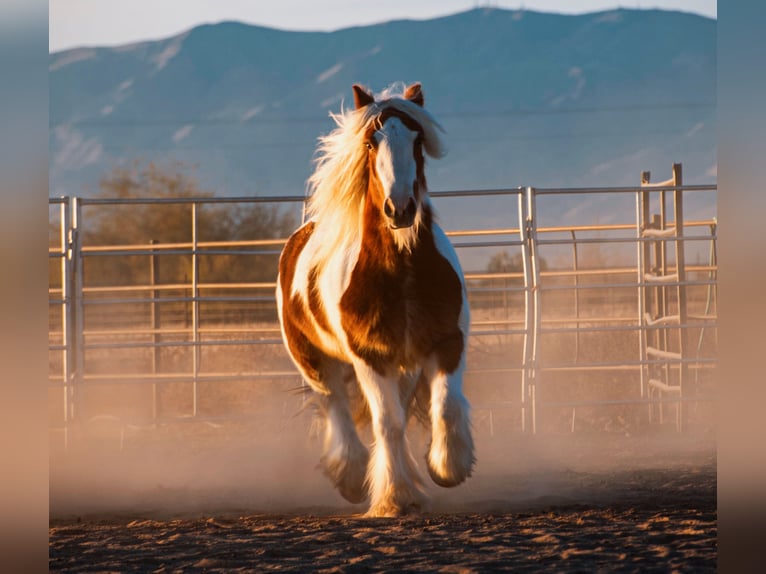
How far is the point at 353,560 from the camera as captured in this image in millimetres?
3316

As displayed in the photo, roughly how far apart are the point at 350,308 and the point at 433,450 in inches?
26.3

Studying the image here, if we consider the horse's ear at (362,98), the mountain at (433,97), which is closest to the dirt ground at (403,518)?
the horse's ear at (362,98)

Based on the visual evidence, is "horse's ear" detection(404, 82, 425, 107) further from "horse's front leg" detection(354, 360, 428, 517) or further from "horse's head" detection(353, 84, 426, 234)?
"horse's front leg" detection(354, 360, 428, 517)

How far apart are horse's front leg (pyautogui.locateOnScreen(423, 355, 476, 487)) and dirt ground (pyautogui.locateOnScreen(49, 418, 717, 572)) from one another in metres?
0.19

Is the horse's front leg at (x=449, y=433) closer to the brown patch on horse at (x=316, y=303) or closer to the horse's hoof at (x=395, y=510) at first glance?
the horse's hoof at (x=395, y=510)

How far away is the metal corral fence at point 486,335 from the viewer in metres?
7.11

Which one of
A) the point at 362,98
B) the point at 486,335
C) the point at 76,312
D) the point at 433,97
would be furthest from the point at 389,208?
the point at 433,97

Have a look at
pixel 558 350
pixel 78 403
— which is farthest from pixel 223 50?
pixel 78 403

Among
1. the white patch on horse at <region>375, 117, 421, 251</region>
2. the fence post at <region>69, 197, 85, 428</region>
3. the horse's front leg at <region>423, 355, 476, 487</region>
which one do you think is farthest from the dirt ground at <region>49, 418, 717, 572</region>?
the white patch on horse at <region>375, 117, 421, 251</region>

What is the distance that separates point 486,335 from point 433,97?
88615 mm

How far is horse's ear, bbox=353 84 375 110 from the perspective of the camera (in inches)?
173

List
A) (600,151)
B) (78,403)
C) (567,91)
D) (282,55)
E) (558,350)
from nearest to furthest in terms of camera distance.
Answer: (78,403) < (558,350) < (600,151) < (567,91) < (282,55)

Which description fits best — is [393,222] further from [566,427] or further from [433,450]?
[566,427]

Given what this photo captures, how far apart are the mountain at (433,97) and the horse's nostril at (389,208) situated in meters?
86.0
